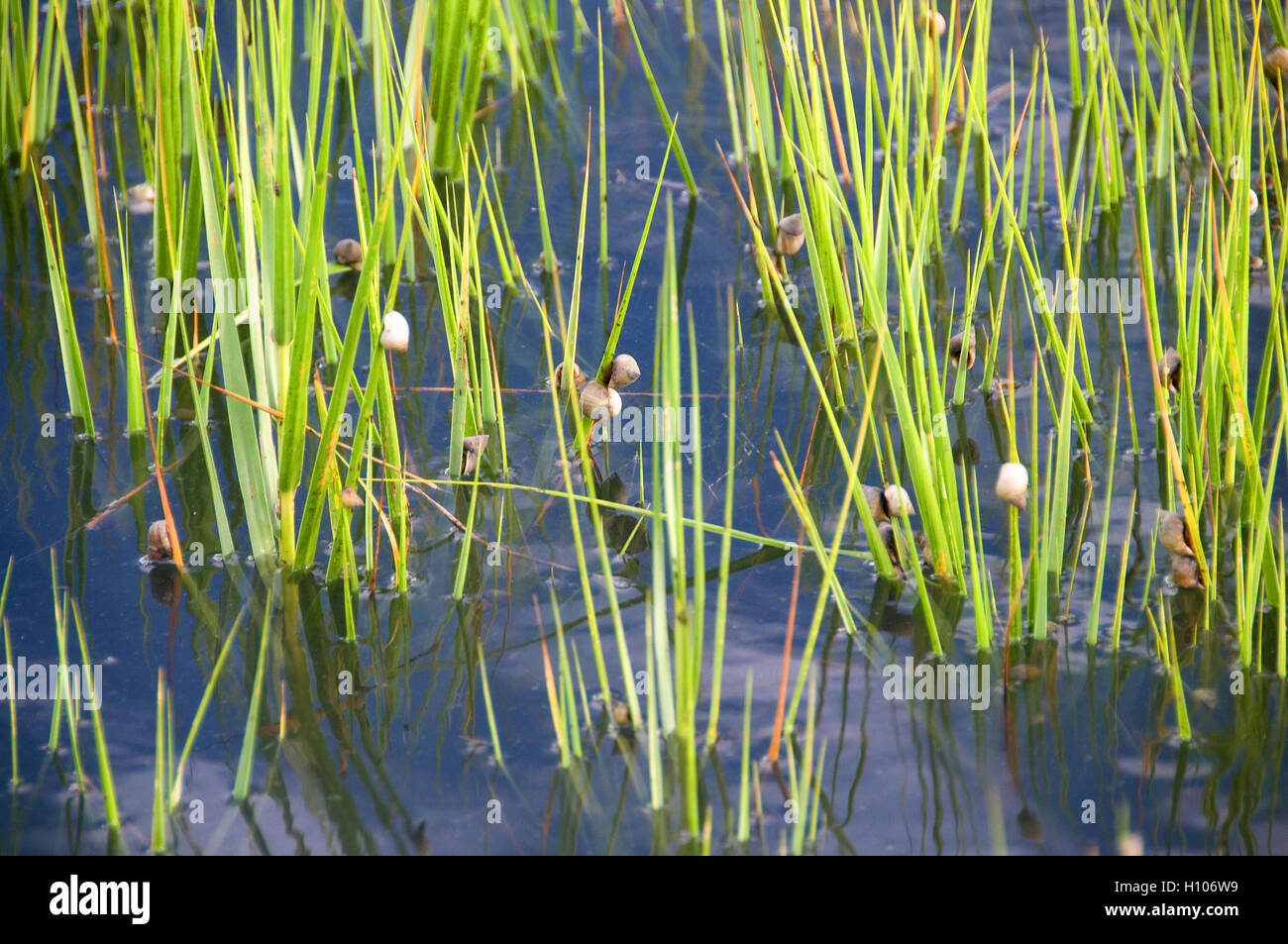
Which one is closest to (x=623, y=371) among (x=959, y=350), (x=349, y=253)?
(x=959, y=350)

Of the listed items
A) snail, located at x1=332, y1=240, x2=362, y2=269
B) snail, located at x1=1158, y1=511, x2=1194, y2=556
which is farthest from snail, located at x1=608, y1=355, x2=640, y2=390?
snail, located at x1=1158, y1=511, x2=1194, y2=556

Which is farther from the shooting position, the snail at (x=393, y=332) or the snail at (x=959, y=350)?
the snail at (x=959, y=350)

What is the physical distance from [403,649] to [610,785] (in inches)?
12.7

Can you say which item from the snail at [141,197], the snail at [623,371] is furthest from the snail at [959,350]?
the snail at [141,197]

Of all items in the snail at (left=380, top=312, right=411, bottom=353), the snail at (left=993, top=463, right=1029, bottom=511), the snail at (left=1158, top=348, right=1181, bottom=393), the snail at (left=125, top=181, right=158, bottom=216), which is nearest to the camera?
the snail at (left=380, top=312, right=411, bottom=353)

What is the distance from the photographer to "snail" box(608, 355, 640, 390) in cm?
164

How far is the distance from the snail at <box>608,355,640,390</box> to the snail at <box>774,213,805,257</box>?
499mm

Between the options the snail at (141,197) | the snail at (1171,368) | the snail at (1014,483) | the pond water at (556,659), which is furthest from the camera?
the snail at (141,197)

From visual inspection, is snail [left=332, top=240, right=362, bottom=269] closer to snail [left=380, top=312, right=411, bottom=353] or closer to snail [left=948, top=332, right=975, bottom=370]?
snail [left=380, top=312, right=411, bottom=353]

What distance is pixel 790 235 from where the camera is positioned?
2002 mm

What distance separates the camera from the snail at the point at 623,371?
1645 mm

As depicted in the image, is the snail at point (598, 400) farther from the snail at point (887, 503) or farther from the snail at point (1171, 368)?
the snail at point (1171, 368)

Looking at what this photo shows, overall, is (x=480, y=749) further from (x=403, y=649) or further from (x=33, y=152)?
(x=33, y=152)

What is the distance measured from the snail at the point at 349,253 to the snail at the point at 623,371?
0.58 metres
